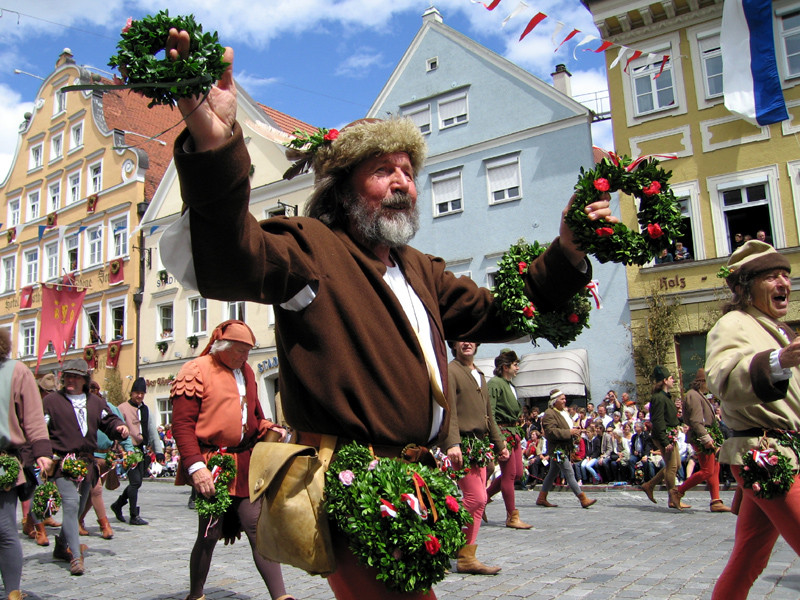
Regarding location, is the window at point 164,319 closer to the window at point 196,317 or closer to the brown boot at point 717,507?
the window at point 196,317

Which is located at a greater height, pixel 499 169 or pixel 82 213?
pixel 82 213

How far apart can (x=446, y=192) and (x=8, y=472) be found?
18515 mm

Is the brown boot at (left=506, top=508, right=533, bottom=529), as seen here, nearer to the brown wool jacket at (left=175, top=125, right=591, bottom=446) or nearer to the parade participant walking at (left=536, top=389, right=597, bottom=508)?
the parade participant walking at (left=536, top=389, right=597, bottom=508)

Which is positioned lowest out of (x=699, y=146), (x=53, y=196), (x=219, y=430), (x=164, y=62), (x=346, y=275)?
(x=219, y=430)

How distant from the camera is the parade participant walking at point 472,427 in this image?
6.06 meters

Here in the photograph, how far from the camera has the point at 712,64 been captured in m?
18.3

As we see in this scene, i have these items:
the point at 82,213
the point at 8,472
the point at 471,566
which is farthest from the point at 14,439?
the point at 82,213

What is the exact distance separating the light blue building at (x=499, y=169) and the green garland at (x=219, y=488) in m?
14.5

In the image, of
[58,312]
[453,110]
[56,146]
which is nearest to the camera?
[453,110]

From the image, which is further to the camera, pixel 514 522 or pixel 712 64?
pixel 712 64

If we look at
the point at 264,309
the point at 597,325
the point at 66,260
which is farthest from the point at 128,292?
the point at 597,325

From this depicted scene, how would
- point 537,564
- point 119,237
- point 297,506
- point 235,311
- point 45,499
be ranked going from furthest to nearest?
point 119,237 → point 235,311 → point 45,499 → point 537,564 → point 297,506

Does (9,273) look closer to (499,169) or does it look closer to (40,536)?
(499,169)

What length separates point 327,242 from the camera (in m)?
2.33
